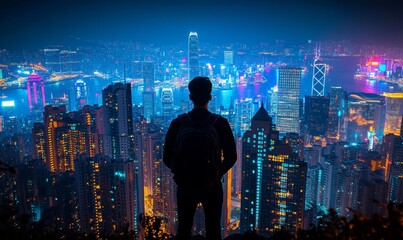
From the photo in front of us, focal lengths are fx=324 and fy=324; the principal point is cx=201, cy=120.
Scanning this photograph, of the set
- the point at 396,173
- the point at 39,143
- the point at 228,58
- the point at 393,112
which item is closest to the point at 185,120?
the point at 396,173

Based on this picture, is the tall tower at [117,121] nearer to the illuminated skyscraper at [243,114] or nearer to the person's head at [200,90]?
the illuminated skyscraper at [243,114]

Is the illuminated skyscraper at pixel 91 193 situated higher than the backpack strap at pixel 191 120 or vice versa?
the backpack strap at pixel 191 120

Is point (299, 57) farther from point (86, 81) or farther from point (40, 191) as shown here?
point (40, 191)

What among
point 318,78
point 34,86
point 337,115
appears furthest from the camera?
point 318,78

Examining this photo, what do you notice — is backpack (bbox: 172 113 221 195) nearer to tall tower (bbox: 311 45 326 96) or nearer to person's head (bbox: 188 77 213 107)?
person's head (bbox: 188 77 213 107)

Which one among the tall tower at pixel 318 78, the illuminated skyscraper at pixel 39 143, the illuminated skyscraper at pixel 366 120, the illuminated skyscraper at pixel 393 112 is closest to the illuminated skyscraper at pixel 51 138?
the illuminated skyscraper at pixel 39 143

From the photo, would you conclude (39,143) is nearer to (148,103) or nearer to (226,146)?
(148,103)

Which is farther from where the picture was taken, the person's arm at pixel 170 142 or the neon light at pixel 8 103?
the neon light at pixel 8 103
